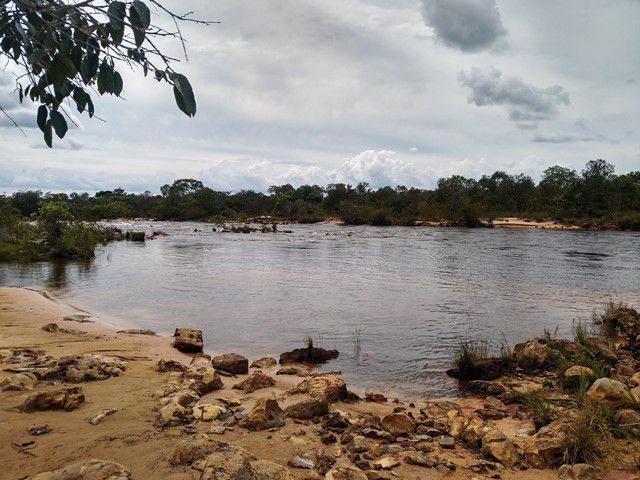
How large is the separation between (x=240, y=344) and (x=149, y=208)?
93.7m

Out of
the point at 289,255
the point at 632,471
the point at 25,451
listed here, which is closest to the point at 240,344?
the point at 25,451

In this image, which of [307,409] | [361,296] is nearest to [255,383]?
[307,409]

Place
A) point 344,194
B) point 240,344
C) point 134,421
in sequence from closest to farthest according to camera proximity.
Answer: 1. point 134,421
2. point 240,344
3. point 344,194

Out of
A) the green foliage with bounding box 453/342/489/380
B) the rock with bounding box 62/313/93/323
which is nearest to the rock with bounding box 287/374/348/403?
the green foliage with bounding box 453/342/489/380

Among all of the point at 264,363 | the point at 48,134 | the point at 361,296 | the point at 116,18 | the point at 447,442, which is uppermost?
the point at 116,18

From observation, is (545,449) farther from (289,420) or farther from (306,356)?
(306,356)

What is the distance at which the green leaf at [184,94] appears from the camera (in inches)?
75.6

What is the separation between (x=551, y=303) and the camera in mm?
12828

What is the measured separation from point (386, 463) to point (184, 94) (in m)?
3.34

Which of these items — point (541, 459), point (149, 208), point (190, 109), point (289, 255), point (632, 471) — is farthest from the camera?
point (149, 208)

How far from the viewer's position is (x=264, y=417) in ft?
15.0

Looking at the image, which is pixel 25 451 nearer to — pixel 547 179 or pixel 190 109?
pixel 190 109

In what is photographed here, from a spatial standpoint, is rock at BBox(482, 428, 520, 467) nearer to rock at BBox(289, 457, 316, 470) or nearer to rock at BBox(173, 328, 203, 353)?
rock at BBox(289, 457, 316, 470)

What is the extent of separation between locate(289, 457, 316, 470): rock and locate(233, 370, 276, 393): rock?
2.20m
